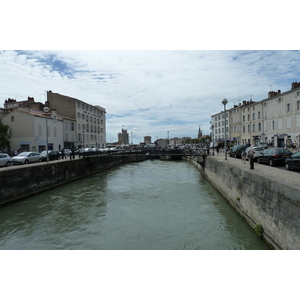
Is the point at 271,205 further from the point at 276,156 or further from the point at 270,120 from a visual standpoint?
the point at 270,120

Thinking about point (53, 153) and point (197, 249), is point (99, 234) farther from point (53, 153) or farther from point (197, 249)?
point (53, 153)

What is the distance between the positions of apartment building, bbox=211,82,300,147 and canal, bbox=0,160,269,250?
23252mm

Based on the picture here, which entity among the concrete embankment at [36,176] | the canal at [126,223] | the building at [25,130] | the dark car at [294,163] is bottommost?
the canal at [126,223]

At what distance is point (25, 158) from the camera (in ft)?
66.4

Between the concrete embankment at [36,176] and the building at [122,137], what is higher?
the building at [122,137]

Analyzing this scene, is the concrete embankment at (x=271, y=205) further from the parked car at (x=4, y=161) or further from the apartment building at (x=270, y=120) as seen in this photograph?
the apartment building at (x=270, y=120)

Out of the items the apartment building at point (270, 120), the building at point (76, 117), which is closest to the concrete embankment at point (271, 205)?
the apartment building at point (270, 120)

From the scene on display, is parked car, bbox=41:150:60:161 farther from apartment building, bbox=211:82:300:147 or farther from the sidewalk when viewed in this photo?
apartment building, bbox=211:82:300:147

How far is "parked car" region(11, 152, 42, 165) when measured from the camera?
64.1 ft

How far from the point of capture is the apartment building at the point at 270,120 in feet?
106

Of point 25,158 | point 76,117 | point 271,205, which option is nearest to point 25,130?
point 76,117

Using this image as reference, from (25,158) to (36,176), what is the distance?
4209mm

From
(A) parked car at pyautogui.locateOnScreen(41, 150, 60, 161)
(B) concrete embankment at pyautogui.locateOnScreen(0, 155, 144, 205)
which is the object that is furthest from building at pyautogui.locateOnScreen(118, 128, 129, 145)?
(A) parked car at pyautogui.locateOnScreen(41, 150, 60, 161)

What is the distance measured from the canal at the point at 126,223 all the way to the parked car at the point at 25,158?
5.10 m
